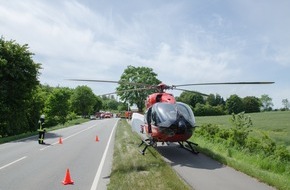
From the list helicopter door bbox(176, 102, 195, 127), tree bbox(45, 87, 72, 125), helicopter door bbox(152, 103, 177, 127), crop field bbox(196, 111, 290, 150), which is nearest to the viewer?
helicopter door bbox(152, 103, 177, 127)

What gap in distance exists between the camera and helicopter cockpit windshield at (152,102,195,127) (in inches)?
500

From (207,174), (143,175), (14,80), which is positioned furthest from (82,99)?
(207,174)

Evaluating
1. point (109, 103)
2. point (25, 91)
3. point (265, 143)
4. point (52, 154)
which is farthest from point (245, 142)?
point (109, 103)

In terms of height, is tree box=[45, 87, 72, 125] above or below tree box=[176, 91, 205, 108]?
below

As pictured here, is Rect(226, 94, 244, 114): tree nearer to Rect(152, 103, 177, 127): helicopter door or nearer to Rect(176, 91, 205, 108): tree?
Rect(176, 91, 205, 108): tree

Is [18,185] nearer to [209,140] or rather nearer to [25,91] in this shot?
[209,140]

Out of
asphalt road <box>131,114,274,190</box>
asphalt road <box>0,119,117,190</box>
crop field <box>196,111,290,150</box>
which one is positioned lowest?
asphalt road <box>0,119,117,190</box>

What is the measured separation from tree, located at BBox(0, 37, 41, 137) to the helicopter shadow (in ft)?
66.3

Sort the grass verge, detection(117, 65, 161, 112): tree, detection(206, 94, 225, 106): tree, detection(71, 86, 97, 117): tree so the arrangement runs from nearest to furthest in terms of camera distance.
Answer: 1. the grass verge
2. detection(117, 65, 161, 112): tree
3. detection(71, 86, 97, 117): tree
4. detection(206, 94, 225, 106): tree

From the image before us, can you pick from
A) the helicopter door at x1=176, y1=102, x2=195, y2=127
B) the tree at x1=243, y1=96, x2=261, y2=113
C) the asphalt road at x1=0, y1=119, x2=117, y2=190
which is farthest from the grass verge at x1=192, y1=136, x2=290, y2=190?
the tree at x1=243, y1=96, x2=261, y2=113

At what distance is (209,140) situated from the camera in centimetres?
1916

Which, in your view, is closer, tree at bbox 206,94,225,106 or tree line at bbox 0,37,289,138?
tree line at bbox 0,37,289,138

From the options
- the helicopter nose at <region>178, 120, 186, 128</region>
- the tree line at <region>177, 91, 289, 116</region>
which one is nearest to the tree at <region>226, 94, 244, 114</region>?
the tree line at <region>177, 91, 289, 116</region>

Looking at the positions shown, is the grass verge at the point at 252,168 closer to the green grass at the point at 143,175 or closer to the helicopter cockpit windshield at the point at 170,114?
the helicopter cockpit windshield at the point at 170,114
